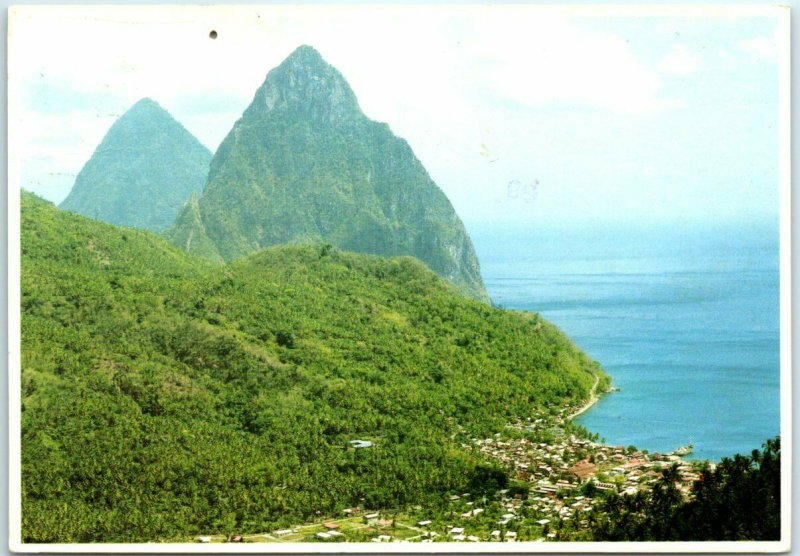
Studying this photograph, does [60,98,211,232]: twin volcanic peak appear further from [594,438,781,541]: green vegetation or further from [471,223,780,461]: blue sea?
[594,438,781,541]: green vegetation

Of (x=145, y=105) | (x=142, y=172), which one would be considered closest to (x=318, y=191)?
(x=142, y=172)

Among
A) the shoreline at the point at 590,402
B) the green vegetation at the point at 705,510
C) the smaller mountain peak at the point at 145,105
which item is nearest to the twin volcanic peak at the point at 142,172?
the smaller mountain peak at the point at 145,105

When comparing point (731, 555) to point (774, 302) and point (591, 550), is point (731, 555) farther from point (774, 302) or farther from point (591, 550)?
point (774, 302)

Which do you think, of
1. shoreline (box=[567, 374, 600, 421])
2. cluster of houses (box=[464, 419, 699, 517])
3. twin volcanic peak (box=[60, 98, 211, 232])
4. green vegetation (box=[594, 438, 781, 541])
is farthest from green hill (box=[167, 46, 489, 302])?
green vegetation (box=[594, 438, 781, 541])

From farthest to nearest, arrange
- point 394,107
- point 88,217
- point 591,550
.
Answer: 1. point 88,217
2. point 394,107
3. point 591,550

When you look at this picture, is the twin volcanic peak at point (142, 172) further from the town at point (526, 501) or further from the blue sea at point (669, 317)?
the town at point (526, 501)

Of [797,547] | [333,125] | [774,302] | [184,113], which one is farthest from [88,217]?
[797,547]
